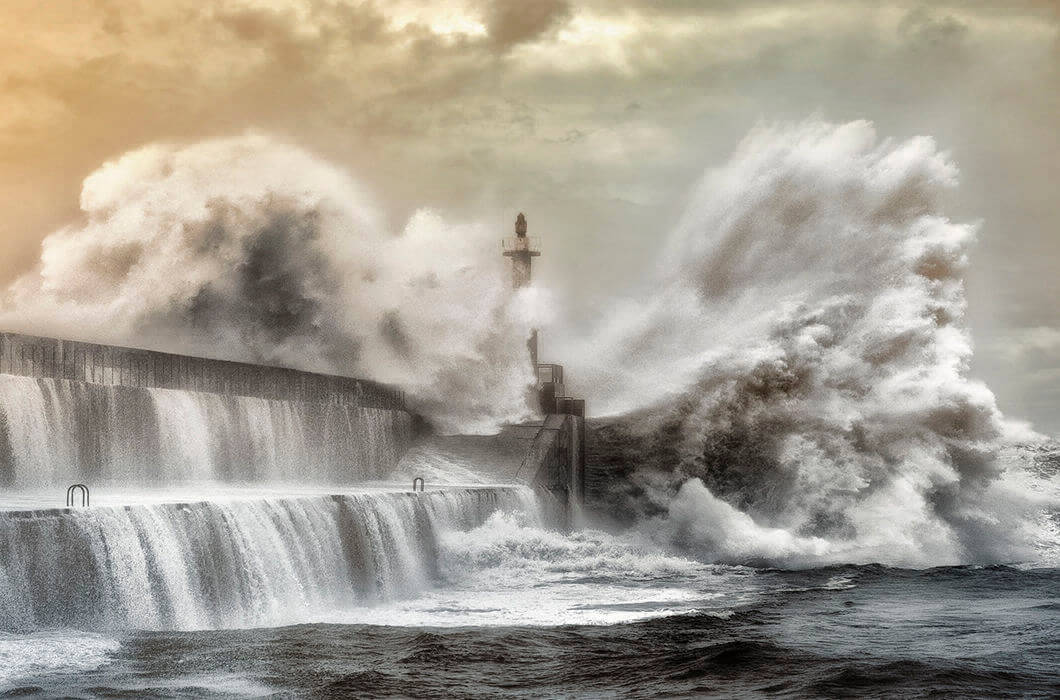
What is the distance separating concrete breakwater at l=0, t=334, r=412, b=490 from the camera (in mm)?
17922

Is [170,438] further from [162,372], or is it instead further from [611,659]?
[611,659]

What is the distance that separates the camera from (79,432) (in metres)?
18.7

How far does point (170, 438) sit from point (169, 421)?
29cm

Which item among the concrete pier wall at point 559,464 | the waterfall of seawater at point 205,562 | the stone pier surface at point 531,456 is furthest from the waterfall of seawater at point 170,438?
the waterfall of seawater at point 205,562

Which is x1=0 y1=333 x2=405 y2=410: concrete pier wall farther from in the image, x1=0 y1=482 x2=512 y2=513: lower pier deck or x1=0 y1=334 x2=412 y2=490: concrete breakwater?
x1=0 y1=482 x2=512 y2=513: lower pier deck

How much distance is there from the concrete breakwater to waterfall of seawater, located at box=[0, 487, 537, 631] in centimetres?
411

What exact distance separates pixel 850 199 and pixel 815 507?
297 inches

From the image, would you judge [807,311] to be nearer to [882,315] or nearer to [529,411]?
[882,315]

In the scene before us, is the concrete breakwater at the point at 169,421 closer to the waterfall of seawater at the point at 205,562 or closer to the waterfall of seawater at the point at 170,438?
the waterfall of seawater at the point at 170,438

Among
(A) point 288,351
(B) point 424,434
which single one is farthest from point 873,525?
(A) point 288,351

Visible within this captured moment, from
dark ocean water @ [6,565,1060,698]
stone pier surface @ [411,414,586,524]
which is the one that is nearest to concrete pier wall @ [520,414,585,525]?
stone pier surface @ [411,414,586,524]

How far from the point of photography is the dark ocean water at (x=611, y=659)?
1090 centimetres

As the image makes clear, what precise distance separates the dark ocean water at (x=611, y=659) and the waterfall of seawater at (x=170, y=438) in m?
6.08

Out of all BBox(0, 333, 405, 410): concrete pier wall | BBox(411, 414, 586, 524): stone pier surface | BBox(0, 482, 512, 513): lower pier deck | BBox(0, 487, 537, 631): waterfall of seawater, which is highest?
BBox(0, 333, 405, 410): concrete pier wall
